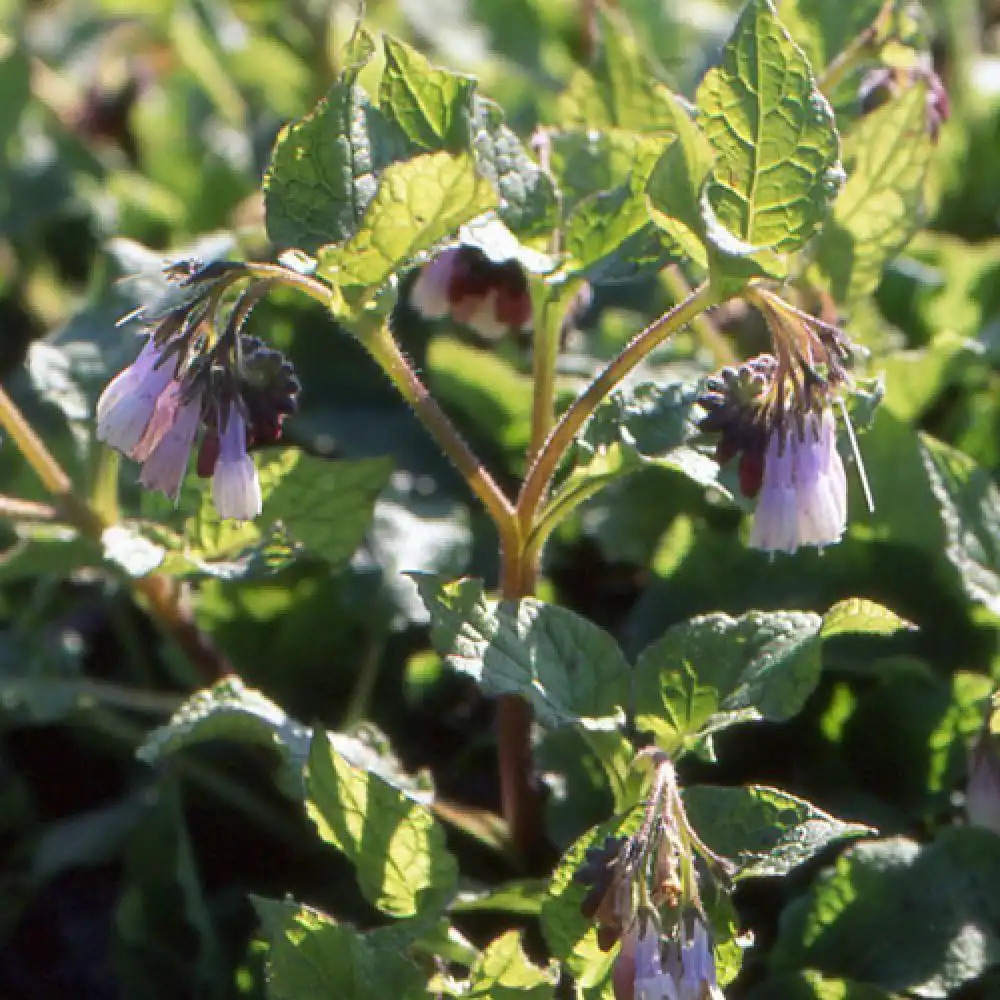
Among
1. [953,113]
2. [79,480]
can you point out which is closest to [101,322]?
[79,480]

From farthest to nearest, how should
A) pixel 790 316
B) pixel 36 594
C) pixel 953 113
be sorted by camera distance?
1. pixel 953 113
2. pixel 36 594
3. pixel 790 316

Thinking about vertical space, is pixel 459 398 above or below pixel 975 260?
below

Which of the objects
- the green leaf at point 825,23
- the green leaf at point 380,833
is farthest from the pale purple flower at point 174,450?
the green leaf at point 825,23

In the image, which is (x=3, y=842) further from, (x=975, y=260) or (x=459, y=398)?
(x=975, y=260)

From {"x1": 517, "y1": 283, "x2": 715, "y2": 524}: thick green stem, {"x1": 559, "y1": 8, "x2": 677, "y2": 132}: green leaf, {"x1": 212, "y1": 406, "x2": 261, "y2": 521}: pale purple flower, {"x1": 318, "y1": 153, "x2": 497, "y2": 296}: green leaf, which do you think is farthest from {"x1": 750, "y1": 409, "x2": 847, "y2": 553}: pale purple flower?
{"x1": 559, "y1": 8, "x2": 677, "y2": 132}: green leaf

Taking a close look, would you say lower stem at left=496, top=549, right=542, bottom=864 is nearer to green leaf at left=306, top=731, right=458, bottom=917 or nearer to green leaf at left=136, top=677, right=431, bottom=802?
green leaf at left=136, top=677, right=431, bottom=802

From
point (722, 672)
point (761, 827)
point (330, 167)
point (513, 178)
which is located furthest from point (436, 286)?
point (761, 827)
